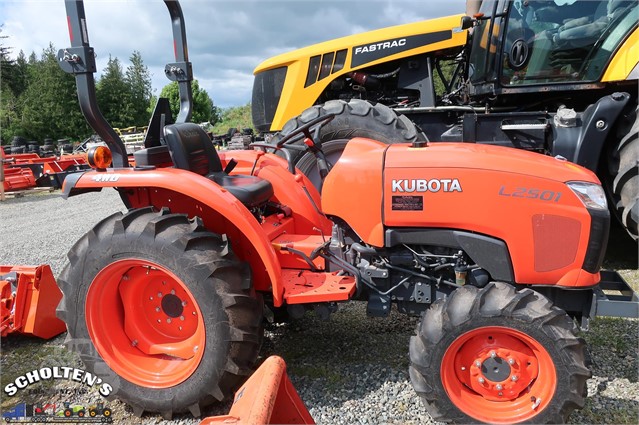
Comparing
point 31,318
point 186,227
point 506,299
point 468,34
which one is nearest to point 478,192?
point 506,299

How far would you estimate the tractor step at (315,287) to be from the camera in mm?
2252

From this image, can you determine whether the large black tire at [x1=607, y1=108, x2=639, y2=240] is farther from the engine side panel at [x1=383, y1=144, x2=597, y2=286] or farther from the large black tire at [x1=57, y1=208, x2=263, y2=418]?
the large black tire at [x1=57, y1=208, x2=263, y2=418]

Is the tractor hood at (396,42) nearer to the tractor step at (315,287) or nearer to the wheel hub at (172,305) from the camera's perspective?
the tractor step at (315,287)

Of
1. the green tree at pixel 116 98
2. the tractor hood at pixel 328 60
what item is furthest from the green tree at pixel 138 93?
the tractor hood at pixel 328 60

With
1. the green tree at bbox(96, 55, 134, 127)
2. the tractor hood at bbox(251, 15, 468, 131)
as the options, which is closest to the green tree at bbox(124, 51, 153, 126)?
the green tree at bbox(96, 55, 134, 127)

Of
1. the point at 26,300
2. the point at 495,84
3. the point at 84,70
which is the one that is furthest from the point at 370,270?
the point at 495,84

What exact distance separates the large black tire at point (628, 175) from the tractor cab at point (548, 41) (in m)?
0.65

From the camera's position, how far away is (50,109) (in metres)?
31.1

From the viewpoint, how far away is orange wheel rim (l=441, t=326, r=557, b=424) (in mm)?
1909

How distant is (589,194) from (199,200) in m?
1.82

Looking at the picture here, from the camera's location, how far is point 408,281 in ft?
7.43

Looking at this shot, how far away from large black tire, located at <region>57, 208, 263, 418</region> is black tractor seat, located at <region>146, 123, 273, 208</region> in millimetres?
373

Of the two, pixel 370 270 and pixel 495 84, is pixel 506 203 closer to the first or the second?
pixel 370 270

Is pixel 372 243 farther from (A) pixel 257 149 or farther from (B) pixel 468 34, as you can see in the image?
(B) pixel 468 34
